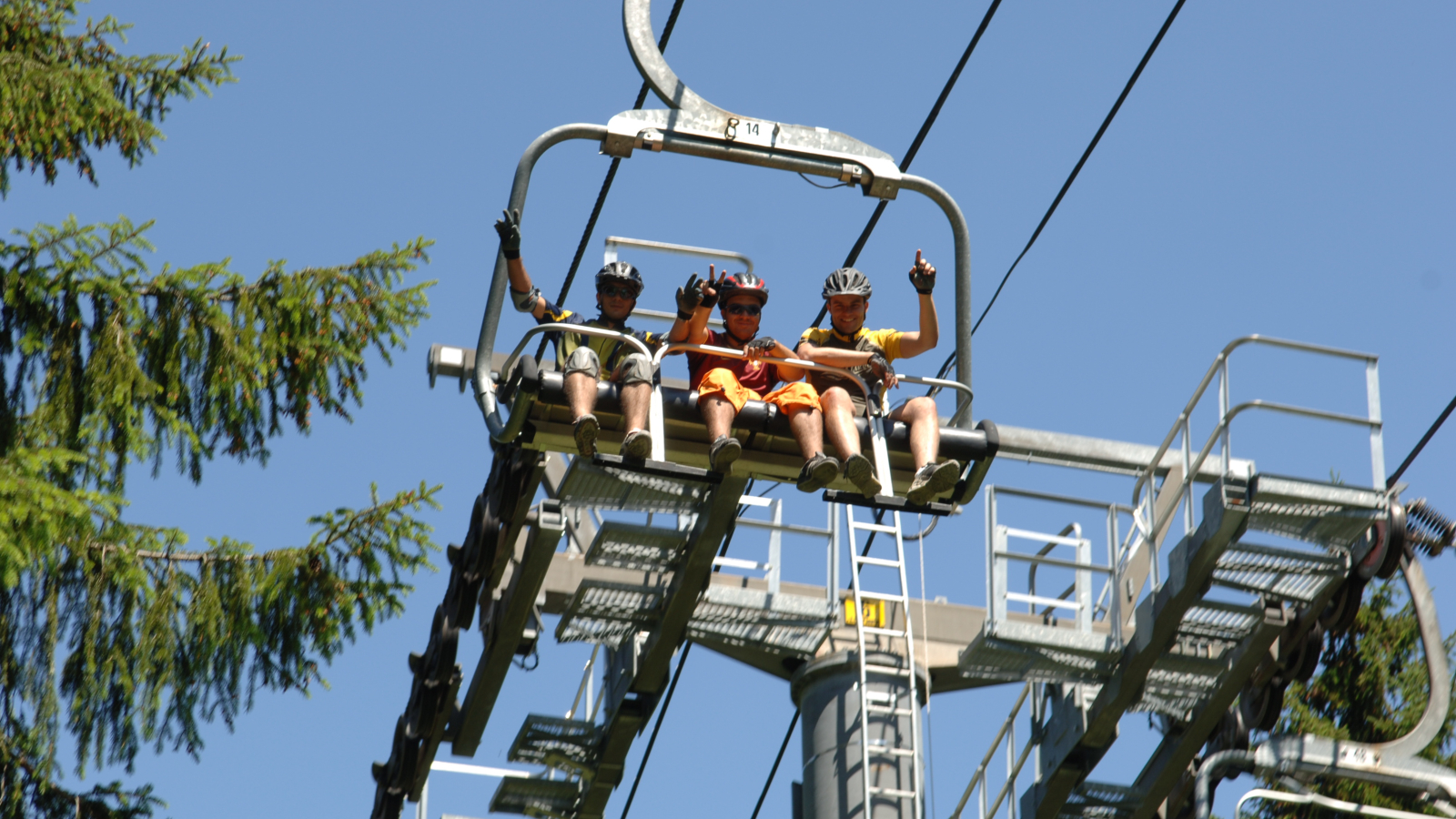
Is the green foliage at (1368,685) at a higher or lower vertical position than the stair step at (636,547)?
higher

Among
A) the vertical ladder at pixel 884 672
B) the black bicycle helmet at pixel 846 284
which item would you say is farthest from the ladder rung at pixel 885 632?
the black bicycle helmet at pixel 846 284

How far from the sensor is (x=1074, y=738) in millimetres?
12914

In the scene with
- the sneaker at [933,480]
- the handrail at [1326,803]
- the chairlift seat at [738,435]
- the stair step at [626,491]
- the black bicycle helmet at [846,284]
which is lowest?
the handrail at [1326,803]

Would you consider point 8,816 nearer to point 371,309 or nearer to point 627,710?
point 371,309

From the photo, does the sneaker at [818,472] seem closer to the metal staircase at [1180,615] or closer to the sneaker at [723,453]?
the sneaker at [723,453]

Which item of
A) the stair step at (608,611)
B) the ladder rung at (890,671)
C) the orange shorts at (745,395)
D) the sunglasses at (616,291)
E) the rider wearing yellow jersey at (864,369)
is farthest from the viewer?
the ladder rung at (890,671)

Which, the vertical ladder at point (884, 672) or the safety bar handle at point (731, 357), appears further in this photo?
Result: the vertical ladder at point (884, 672)

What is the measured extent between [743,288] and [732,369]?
403 millimetres

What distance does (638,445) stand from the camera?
9188mm

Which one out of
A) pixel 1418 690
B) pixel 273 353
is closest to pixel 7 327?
pixel 273 353

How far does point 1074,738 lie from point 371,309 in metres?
5.10

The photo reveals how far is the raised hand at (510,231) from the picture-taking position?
930 cm

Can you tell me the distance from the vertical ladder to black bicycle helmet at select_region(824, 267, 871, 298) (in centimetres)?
348

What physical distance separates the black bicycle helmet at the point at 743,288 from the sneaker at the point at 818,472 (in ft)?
3.84
